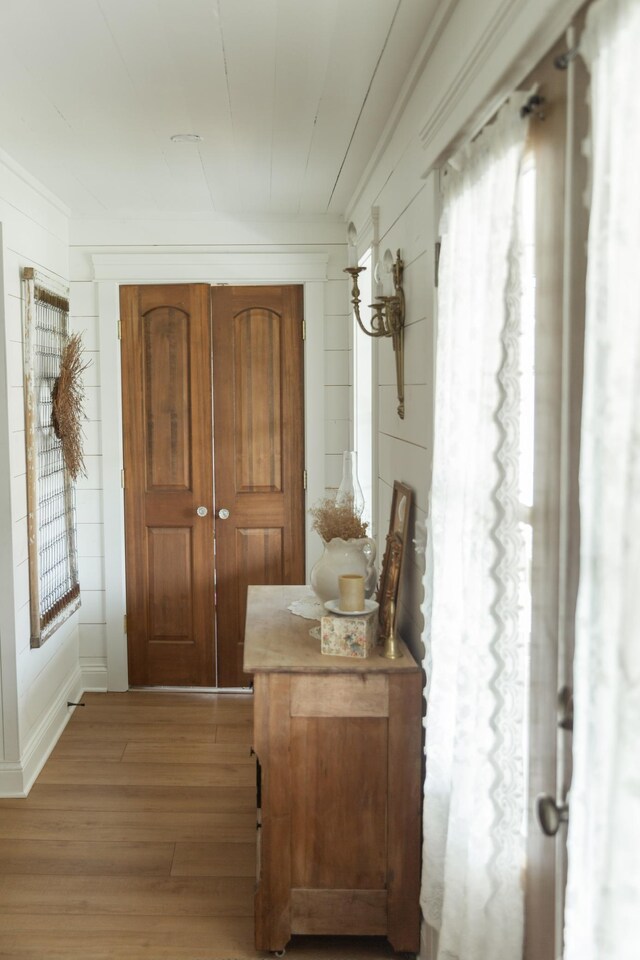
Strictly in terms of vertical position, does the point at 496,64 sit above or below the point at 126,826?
above

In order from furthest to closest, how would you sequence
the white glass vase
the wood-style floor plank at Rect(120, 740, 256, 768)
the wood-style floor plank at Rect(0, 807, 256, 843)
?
1. the wood-style floor plank at Rect(120, 740, 256, 768)
2. the wood-style floor plank at Rect(0, 807, 256, 843)
3. the white glass vase

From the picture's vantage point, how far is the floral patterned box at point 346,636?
7.95 feet

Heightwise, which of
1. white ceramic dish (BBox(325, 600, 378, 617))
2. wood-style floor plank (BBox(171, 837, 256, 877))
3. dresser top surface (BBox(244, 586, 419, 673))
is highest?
white ceramic dish (BBox(325, 600, 378, 617))

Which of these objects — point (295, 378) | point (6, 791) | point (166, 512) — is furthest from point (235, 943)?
point (295, 378)

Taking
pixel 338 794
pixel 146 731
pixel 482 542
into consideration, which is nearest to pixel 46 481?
pixel 146 731

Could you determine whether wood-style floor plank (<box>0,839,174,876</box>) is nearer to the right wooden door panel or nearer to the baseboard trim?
the baseboard trim

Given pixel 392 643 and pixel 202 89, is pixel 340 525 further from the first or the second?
pixel 202 89

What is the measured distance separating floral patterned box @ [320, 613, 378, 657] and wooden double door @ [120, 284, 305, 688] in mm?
2214

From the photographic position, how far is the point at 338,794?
7.89 feet

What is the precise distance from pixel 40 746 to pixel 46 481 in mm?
1165

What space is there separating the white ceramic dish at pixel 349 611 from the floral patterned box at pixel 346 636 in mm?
12

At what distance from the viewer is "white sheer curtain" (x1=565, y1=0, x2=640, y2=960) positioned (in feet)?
3.29

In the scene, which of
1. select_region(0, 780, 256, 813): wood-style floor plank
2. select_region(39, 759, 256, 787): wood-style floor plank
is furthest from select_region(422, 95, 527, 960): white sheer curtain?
select_region(39, 759, 256, 787): wood-style floor plank

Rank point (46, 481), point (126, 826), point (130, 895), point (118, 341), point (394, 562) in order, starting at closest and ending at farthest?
point (394, 562)
point (130, 895)
point (126, 826)
point (46, 481)
point (118, 341)
